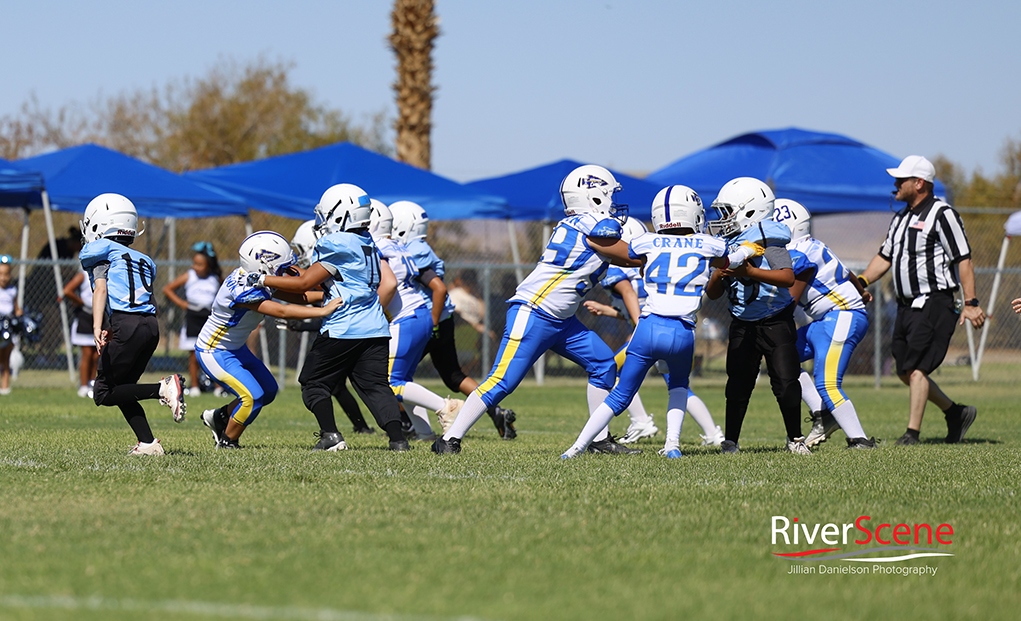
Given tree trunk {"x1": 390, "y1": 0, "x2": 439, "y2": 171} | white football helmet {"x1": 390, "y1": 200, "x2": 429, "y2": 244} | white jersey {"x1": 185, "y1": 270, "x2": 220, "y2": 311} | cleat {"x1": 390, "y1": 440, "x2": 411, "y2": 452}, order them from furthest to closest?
tree trunk {"x1": 390, "y1": 0, "x2": 439, "y2": 171} < white jersey {"x1": 185, "y1": 270, "x2": 220, "y2": 311} < white football helmet {"x1": 390, "y1": 200, "x2": 429, "y2": 244} < cleat {"x1": 390, "y1": 440, "x2": 411, "y2": 452}

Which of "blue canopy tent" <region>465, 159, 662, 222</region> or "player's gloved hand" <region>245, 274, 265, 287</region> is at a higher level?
"blue canopy tent" <region>465, 159, 662, 222</region>

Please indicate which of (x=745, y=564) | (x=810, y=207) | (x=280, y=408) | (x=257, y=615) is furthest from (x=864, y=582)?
(x=810, y=207)

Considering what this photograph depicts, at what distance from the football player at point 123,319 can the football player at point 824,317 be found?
465 centimetres

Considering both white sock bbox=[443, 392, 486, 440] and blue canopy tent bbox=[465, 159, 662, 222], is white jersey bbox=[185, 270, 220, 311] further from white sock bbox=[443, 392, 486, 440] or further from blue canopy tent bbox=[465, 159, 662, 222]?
white sock bbox=[443, 392, 486, 440]

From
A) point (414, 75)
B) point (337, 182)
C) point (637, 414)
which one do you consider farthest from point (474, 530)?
point (414, 75)

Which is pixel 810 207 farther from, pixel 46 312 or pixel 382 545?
pixel 382 545

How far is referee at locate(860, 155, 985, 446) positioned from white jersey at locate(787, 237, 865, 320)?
A: 0.59 feet

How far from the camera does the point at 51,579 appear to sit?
394 cm

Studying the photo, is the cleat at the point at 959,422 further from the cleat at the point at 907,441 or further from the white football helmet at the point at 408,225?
the white football helmet at the point at 408,225

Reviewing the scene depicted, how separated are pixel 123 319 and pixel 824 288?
17.2ft

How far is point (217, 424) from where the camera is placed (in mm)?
Result: 8250

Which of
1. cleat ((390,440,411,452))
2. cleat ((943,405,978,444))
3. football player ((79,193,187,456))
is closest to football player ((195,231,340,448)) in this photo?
football player ((79,193,187,456))

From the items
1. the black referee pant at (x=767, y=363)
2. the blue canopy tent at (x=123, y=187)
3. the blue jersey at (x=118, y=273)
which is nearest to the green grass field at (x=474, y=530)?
the black referee pant at (x=767, y=363)

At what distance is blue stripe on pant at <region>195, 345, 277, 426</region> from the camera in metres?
8.09
